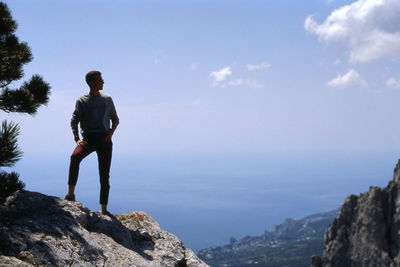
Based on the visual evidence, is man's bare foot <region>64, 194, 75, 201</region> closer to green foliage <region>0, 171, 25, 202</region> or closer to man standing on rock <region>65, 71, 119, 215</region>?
man standing on rock <region>65, 71, 119, 215</region>

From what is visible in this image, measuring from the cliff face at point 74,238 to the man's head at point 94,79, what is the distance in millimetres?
3371

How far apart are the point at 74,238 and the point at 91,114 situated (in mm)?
3691

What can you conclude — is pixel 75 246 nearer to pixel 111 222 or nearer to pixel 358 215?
pixel 111 222

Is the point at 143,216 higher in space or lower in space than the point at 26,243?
higher

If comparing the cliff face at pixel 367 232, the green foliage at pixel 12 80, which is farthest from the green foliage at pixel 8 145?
the cliff face at pixel 367 232

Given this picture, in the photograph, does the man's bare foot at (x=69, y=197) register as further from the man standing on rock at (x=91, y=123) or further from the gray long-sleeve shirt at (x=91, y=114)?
the gray long-sleeve shirt at (x=91, y=114)

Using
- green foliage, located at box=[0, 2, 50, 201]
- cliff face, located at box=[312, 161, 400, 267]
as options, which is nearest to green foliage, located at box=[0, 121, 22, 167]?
green foliage, located at box=[0, 2, 50, 201]

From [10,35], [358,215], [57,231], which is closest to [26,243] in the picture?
[57,231]

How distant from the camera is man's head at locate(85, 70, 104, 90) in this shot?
38.7 feet

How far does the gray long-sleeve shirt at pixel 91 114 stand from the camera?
39.0 ft

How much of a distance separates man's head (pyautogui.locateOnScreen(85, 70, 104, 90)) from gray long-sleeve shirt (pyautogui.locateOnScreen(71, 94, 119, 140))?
0.30 m

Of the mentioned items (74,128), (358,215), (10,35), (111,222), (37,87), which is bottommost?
(111,222)

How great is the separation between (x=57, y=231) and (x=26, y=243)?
0.99 meters

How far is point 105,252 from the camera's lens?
1017 cm
